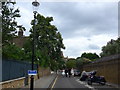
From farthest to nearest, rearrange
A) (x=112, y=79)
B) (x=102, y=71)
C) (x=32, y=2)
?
(x=102, y=71)
(x=112, y=79)
(x=32, y=2)

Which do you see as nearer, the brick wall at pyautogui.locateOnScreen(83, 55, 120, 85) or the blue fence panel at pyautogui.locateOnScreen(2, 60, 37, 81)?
the blue fence panel at pyautogui.locateOnScreen(2, 60, 37, 81)

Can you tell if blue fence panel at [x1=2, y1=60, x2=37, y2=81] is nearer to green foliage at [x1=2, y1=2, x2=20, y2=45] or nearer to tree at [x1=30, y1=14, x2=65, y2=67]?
green foliage at [x1=2, y1=2, x2=20, y2=45]

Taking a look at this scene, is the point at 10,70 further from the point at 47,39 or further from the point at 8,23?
the point at 47,39

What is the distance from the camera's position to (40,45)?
173 feet

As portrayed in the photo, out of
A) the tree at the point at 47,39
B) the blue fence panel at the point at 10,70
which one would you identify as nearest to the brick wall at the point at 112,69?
the blue fence panel at the point at 10,70

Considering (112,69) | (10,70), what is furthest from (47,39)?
(10,70)

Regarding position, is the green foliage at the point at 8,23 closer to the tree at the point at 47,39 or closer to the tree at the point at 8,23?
the tree at the point at 8,23

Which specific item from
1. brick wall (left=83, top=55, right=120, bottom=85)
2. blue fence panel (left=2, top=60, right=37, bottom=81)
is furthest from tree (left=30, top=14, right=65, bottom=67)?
blue fence panel (left=2, top=60, right=37, bottom=81)

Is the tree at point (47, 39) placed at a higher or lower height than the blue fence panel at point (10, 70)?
higher

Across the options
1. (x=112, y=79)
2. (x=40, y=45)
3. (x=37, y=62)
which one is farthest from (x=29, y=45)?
(x=112, y=79)

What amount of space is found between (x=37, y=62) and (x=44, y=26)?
46.3 ft

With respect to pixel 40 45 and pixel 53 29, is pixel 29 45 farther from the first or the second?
pixel 53 29

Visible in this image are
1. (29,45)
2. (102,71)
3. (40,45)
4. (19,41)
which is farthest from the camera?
(19,41)

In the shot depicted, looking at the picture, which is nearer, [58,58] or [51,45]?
[51,45]
